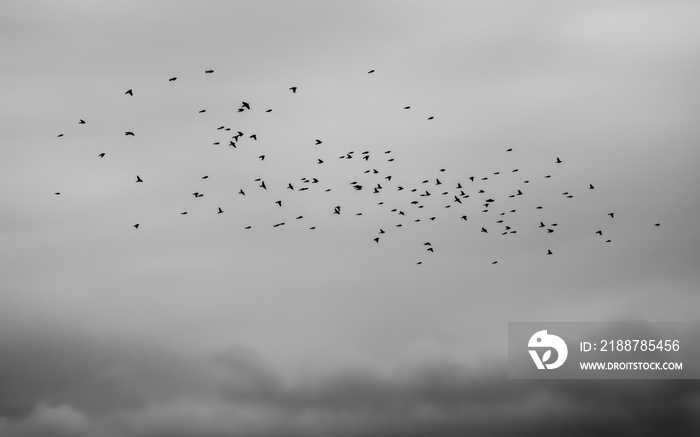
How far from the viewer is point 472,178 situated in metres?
117

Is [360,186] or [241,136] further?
[360,186]

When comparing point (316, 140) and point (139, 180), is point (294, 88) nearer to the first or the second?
point (316, 140)

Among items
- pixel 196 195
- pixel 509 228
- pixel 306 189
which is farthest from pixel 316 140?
pixel 509 228

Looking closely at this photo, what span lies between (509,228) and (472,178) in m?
10.5

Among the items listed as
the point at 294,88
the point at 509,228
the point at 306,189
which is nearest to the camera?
the point at 294,88

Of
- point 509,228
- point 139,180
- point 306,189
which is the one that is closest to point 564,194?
point 509,228

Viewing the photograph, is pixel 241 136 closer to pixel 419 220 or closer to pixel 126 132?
pixel 126 132

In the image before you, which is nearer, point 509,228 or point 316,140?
point 316,140

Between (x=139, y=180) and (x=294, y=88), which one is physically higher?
(x=294, y=88)

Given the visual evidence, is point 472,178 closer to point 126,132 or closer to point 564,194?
point 564,194

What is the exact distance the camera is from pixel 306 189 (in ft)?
379

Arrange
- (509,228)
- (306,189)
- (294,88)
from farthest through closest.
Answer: (509,228) < (306,189) < (294,88)

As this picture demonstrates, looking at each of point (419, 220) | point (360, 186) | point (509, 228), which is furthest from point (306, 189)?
point (509, 228)

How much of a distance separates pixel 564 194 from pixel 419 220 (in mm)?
14915
